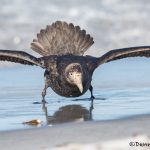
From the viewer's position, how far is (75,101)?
10836 mm

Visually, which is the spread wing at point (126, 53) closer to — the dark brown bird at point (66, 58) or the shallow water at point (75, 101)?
the dark brown bird at point (66, 58)

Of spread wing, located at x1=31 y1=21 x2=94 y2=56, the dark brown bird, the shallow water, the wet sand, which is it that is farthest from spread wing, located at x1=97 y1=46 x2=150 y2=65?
the wet sand

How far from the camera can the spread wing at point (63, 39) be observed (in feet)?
42.6

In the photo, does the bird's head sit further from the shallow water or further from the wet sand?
the wet sand

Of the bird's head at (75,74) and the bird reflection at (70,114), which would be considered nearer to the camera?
the bird reflection at (70,114)

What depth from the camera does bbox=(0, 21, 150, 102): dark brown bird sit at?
10.9 meters

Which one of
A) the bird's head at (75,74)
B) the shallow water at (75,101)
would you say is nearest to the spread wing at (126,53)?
the shallow water at (75,101)

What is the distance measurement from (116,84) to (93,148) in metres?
8.77

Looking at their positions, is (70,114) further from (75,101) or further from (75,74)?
(75,101)

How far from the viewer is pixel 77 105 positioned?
10.0m

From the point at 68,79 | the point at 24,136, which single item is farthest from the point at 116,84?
the point at 24,136

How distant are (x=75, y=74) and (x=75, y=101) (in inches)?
21.5

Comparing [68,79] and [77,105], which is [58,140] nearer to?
[77,105]

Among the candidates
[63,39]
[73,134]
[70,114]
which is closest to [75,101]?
[70,114]
